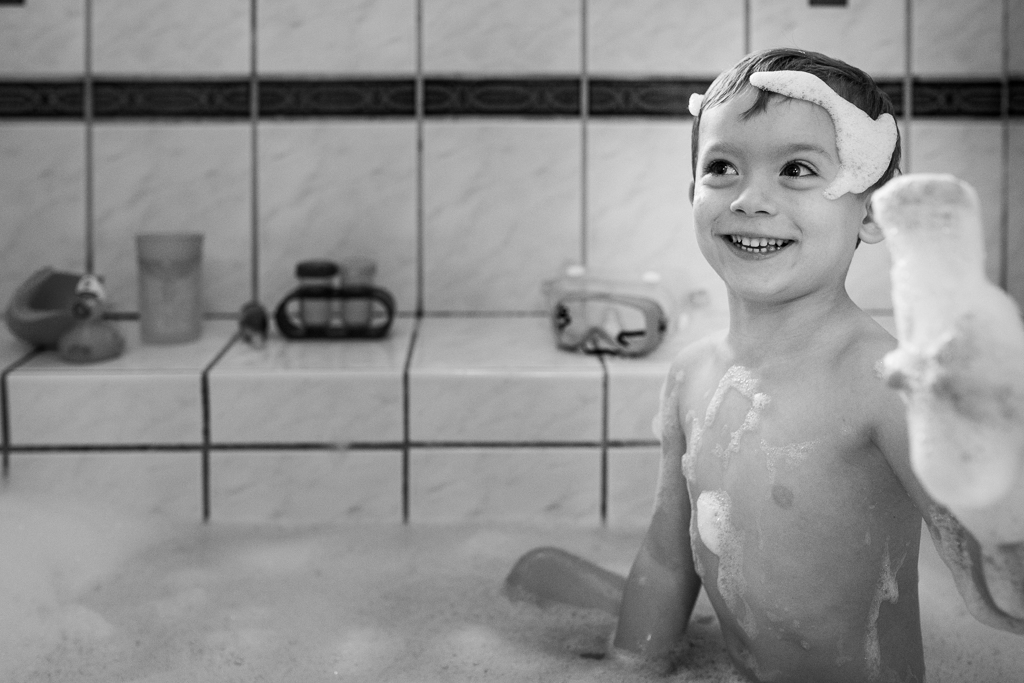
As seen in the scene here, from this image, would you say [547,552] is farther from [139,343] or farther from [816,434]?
[139,343]

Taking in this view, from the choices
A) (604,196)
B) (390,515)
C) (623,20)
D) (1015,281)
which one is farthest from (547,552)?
(1015,281)

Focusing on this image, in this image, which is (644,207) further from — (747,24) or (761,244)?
(761,244)

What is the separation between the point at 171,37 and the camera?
8.01 ft

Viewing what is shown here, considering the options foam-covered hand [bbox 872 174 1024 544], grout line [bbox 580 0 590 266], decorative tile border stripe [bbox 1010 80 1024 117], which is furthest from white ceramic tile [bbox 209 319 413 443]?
decorative tile border stripe [bbox 1010 80 1024 117]

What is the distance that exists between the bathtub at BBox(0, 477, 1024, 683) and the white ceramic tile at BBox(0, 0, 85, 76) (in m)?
0.92

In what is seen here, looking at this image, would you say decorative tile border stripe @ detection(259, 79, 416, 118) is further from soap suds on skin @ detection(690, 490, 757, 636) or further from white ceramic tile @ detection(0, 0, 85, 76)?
soap suds on skin @ detection(690, 490, 757, 636)

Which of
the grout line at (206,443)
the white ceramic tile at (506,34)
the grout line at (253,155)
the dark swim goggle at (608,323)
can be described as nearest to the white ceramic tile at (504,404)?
the dark swim goggle at (608,323)

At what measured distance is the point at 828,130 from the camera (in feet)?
3.83

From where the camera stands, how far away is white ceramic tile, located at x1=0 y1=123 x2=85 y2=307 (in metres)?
2.45

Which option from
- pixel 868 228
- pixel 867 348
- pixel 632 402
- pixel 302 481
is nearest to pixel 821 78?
pixel 868 228

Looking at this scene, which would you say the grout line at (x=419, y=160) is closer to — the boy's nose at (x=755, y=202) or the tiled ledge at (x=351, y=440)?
the tiled ledge at (x=351, y=440)

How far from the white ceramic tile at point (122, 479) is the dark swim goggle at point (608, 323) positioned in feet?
2.29

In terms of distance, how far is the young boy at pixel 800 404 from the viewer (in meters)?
1.17

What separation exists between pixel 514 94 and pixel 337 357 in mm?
696
